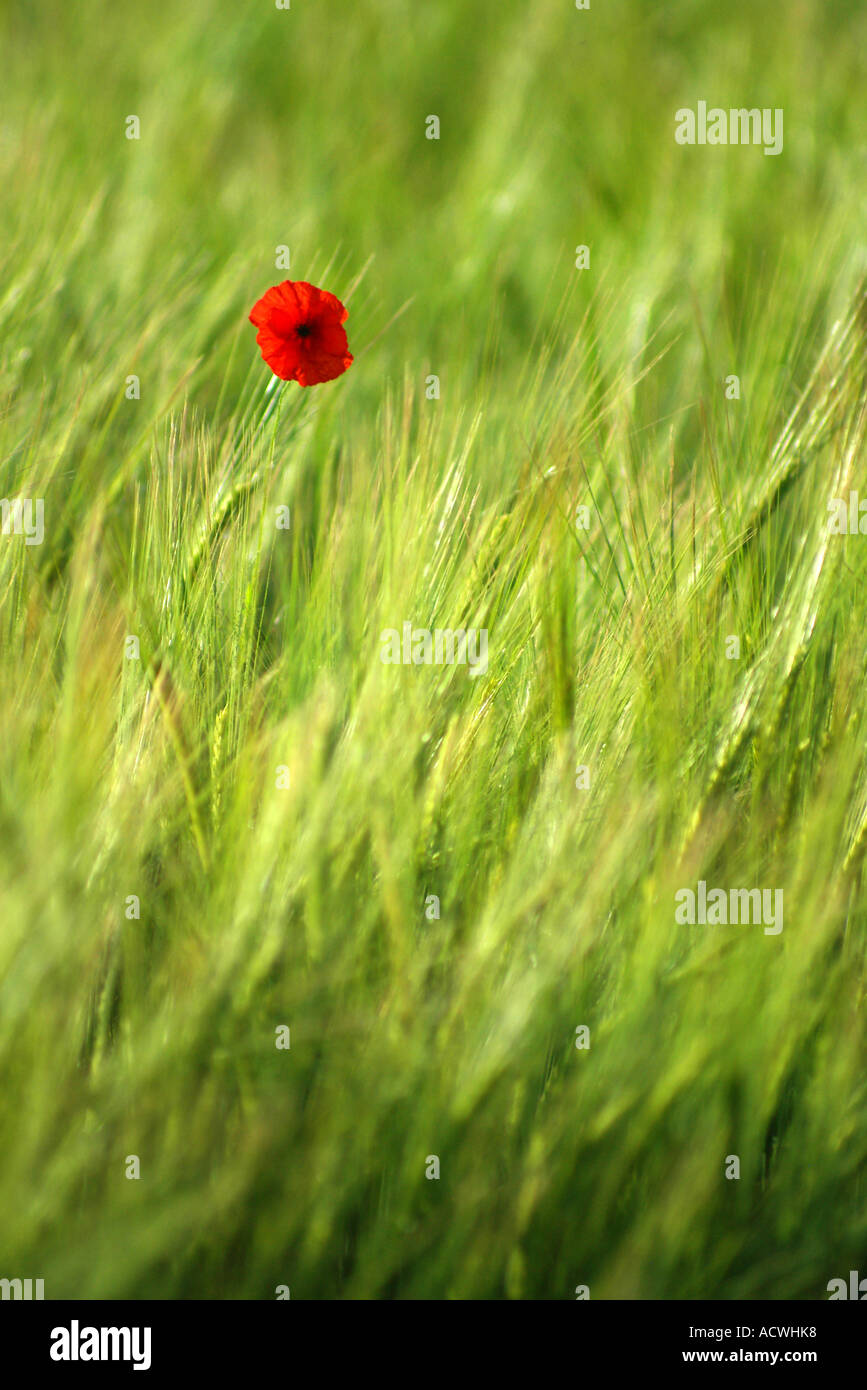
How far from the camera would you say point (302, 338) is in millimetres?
838

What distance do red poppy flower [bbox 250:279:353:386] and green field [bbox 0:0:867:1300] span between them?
61 mm

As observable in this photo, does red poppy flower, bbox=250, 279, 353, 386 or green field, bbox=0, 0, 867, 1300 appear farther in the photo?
red poppy flower, bbox=250, 279, 353, 386

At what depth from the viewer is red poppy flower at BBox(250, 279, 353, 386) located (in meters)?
0.83

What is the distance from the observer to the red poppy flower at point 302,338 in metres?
0.83

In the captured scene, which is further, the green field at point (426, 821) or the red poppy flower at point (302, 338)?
the red poppy flower at point (302, 338)

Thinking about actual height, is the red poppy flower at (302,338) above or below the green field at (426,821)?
above

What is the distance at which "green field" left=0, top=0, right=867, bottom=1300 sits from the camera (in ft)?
2.00

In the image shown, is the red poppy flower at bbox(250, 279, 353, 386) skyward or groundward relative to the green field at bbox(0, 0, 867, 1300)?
skyward

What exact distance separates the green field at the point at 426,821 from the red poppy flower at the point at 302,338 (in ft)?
0.20

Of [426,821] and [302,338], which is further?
[302,338]

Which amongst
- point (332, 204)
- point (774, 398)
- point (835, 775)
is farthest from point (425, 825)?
point (332, 204)

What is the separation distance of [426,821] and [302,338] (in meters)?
0.37

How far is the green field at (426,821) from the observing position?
608 millimetres

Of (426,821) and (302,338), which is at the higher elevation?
(302,338)
